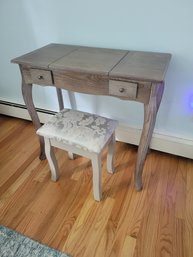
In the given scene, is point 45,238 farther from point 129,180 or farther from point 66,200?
point 129,180

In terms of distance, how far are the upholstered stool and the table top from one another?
31 centimetres

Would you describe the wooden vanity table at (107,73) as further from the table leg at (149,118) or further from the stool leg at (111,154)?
the stool leg at (111,154)

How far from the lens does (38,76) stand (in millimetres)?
1113

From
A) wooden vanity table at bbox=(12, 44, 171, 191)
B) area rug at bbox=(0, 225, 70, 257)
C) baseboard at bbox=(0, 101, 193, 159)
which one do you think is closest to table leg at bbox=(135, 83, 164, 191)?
wooden vanity table at bbox=(12, 44, 171, 191)

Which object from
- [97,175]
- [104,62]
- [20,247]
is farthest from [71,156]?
[104,62]

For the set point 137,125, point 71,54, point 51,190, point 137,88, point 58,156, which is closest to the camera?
point 137,88

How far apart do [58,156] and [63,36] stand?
0.88 meters

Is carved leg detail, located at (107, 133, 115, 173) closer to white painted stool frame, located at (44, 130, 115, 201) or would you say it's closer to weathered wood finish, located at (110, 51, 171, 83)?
white painted stool frame, located at (44, 130, 115, 201)

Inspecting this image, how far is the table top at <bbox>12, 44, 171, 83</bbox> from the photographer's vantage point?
93cm

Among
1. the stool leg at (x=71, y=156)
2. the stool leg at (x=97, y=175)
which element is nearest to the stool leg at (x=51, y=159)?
the stool leg at (x=71, y=156)

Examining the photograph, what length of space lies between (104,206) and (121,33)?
105cm

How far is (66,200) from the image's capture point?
1274mm

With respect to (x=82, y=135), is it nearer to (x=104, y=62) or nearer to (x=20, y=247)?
(x=104, y=62)

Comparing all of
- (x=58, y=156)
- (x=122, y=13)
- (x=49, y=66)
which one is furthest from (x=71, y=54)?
(x=58, y=156)
